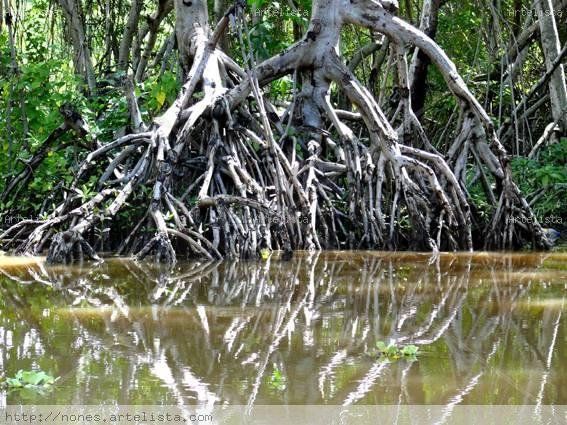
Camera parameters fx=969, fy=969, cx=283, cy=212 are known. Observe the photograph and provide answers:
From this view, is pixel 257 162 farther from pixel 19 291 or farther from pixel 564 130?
pixel 564 130

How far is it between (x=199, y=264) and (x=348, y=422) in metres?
3.92

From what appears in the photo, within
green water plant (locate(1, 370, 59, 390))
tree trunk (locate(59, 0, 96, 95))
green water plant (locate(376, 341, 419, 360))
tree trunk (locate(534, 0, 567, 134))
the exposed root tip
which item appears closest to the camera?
green water plant (locate(1, 370, 59, 390))

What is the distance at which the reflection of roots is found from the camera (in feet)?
23.7

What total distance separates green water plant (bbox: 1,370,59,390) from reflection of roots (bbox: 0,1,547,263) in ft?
11.8

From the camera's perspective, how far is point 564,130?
35.0ft

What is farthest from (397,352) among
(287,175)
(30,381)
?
(287,175)

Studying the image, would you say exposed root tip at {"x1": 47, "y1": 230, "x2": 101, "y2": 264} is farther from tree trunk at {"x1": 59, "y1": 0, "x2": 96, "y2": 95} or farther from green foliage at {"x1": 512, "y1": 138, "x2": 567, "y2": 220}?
green foliage at {"x1": 512, "y1": 138, "x2": 567, "y2": 220}

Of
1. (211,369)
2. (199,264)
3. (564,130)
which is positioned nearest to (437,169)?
(199,264)

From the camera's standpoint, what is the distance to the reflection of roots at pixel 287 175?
23.7 ft

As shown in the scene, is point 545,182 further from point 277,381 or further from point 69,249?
→ point 277,381

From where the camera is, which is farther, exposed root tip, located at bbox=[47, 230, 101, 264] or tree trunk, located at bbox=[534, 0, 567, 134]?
tree trunk, located at bbox=[534, 0, 567, 134]

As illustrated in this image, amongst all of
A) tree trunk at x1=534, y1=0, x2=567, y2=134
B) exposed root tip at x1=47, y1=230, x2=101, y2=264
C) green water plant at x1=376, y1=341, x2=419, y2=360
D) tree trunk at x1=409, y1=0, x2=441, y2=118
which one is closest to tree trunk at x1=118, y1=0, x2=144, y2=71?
tree trunk at x1=409, y1=0, x2=441, y2=118

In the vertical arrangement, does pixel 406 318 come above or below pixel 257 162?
below

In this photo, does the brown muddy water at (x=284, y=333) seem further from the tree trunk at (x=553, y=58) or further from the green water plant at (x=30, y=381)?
the tree trunk at (x=553, y=58)
